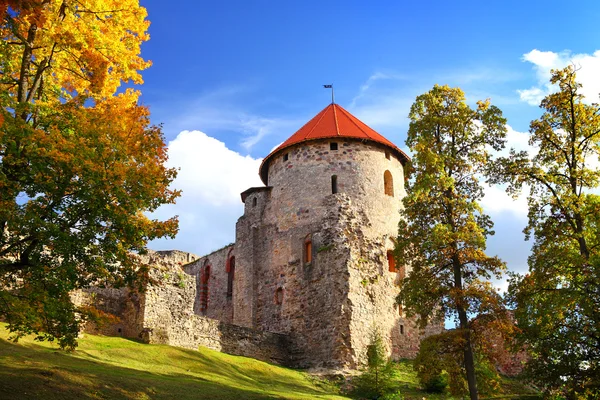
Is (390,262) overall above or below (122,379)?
above

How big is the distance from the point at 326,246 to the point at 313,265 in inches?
48.1

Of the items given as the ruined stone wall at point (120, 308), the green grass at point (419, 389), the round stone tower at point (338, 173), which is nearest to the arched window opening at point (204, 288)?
the round stone tower at point (338, 173)

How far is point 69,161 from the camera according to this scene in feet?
39.4

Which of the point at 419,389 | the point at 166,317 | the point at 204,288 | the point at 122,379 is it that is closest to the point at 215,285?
the point at 204,288

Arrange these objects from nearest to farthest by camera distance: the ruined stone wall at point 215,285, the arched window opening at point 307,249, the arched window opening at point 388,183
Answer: the arched window opening at point 307,249 < the arched window opening at point 388,183 < the ruined stone wall at point 215,285

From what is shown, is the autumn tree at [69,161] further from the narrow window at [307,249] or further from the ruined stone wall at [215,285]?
the ruined stone wall at [215,285]

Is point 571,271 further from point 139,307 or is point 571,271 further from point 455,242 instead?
point 139,307

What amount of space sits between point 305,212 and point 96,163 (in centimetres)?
1842

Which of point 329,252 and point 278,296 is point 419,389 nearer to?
point 329,252

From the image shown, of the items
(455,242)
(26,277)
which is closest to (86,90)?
(26,277)

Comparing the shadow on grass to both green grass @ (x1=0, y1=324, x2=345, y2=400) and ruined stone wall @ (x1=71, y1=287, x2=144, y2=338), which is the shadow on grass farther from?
ruined stone wall @ (x1=71, y1=287, x2=144, y2=338)

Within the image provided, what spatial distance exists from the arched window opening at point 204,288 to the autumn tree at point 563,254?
23583mm

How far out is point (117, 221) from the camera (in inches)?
500

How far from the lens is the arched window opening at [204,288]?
123 ft
